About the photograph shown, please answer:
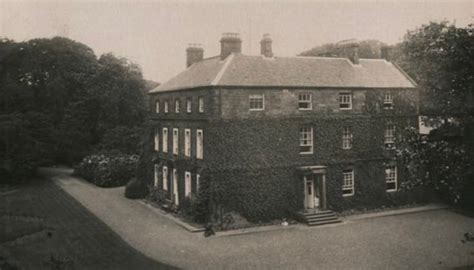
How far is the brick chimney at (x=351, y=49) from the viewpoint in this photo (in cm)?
3128

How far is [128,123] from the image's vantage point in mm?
50531

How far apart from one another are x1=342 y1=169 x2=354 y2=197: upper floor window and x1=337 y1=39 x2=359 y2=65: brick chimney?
8.16m

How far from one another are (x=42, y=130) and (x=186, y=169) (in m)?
17.6

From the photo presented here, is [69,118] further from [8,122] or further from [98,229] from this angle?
[98,229]

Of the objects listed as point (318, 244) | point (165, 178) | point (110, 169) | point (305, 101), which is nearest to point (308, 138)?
point (305, 101)

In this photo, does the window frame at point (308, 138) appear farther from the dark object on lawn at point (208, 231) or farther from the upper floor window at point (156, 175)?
the upper floor window at point (156, 175)

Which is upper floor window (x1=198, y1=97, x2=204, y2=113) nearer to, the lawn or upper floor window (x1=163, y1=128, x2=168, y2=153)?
Answer: upper floor window (x1=163, y1=128, x2=168, y2=153)

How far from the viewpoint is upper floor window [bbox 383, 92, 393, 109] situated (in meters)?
29.7

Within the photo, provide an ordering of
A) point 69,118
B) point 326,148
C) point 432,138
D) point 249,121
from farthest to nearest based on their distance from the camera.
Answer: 1. point 69,118
2. point 326,148
3. point 249,121
4. point 432,138

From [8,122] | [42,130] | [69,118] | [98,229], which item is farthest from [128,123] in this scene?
[98,229]

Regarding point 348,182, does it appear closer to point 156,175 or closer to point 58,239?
point 156,175

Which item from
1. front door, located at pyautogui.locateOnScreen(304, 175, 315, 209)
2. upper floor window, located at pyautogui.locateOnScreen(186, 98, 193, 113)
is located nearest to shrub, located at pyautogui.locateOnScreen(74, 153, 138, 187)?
upper floor window, located at pyautogui.locateOnScreen(186, 98, 193, 113)

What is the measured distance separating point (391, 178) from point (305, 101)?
27.8ft

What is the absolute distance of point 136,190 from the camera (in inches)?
1319
